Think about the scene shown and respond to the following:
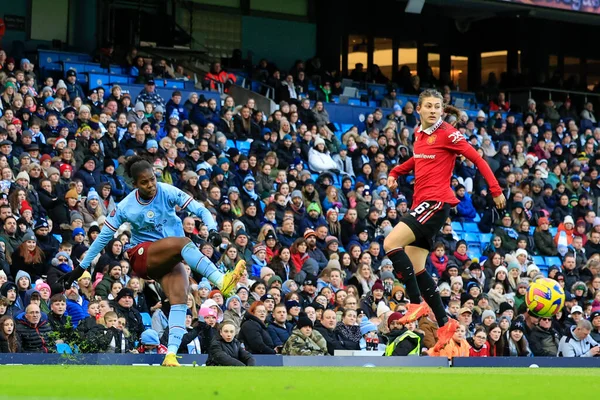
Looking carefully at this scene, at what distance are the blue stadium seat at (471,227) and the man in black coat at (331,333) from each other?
→ 928cm

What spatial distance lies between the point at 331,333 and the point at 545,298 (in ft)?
11.4

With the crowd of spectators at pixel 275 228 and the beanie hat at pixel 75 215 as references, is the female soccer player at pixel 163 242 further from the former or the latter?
the beanie hat at pixel 75 215

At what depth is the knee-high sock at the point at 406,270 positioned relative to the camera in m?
11.6

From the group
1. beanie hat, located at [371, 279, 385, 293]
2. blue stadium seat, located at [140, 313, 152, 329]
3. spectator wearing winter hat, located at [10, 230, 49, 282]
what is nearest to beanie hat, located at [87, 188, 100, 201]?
spectator wearing winter hat, located at [10, 230, 49, 282]

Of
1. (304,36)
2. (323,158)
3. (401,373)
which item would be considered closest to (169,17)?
(304,36)

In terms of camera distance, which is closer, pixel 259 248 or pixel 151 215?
pixel 151 215

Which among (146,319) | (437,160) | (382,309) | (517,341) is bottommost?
(517,341)

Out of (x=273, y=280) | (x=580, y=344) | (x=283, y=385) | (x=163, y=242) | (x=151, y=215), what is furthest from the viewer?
(x=580, y=344)

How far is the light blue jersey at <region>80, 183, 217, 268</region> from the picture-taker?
11383 millimetres

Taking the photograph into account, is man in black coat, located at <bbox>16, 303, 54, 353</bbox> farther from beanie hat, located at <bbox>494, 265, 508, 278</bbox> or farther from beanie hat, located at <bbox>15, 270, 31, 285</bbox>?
beanie hat, located at <bbox>494, 265, 508, 278</bbox>

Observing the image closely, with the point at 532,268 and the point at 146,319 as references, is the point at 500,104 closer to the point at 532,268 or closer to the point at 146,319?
the point at 532,268

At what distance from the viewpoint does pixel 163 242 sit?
11.3 meters

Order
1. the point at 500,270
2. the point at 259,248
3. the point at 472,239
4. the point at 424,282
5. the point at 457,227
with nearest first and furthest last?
the point at 424,282, the point at 259,248, the point at 500,270, the point at 472,239, the point at 457,227

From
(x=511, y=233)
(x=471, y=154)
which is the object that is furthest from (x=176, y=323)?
(x=511, y=233)
